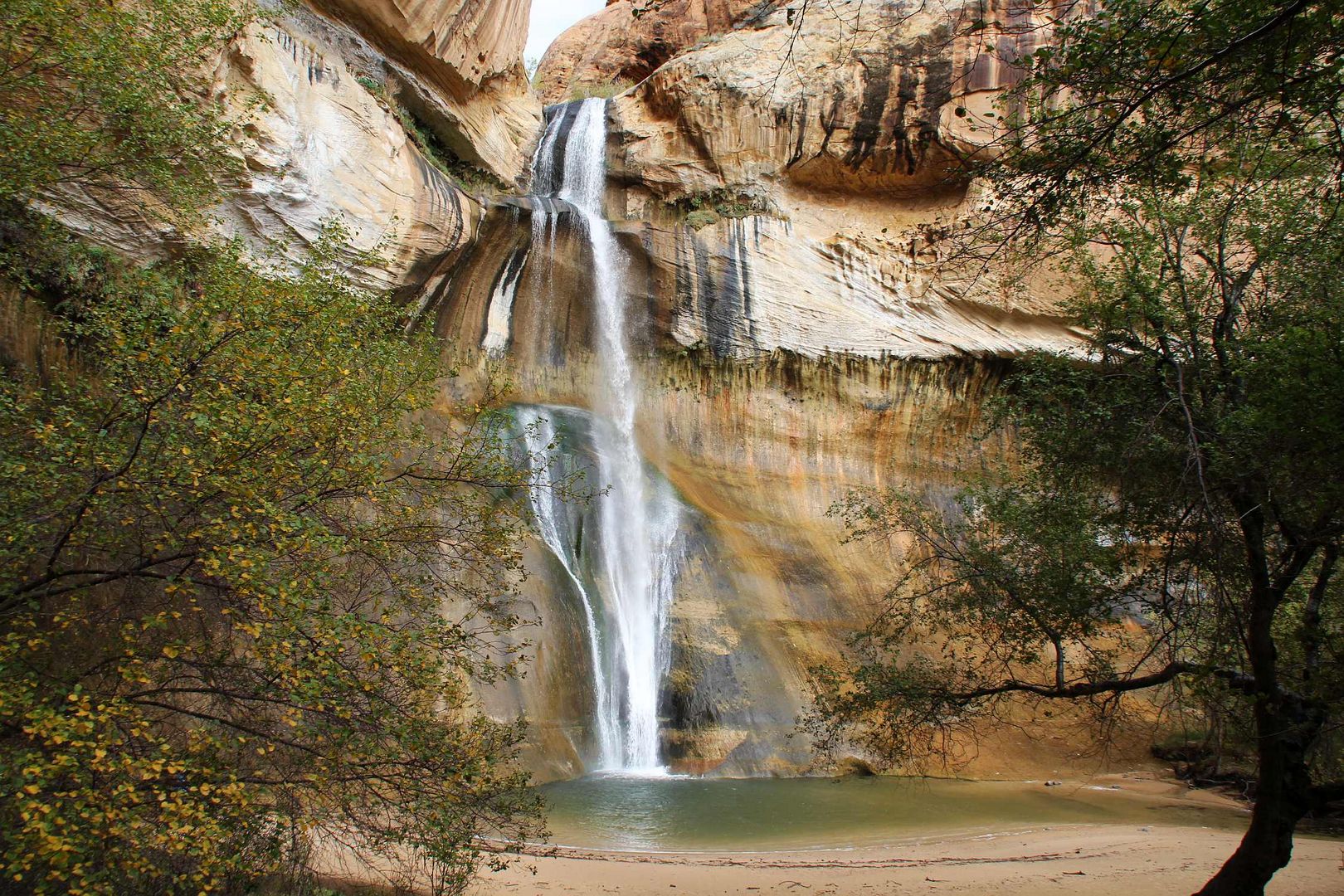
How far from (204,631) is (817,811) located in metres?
8.82

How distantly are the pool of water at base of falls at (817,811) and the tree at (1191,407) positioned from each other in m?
2.80

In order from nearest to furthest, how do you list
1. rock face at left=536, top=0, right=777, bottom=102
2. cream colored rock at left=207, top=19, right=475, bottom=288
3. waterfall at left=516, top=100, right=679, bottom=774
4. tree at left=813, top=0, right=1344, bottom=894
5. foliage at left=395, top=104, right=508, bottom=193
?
tree at left=813, top=0, right=1344, bottom=894
cream colored rock at left=207, top=19, right=475, bottom=288
waterfall at left=516, top=100, right=679, bottom=774
foliage at left=395, top=104, right=508, bottom=193
rock face at left=536, top=0, right=777, bottom=102

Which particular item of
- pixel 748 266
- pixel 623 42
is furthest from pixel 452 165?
pixel 623 42

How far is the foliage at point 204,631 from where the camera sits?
3633 millimetres

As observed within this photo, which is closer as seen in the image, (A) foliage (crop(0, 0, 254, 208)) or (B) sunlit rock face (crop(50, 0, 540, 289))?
(A) foliage (crop(0, 0, 254, 208))

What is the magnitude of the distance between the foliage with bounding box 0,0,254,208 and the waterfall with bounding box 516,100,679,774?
4.57 meters

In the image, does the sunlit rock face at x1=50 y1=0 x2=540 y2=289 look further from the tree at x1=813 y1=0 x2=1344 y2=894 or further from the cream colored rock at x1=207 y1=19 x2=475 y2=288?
the tree at x1=813 y1=0 x2=1344 y2=894

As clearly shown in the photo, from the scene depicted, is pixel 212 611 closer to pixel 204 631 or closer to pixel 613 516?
pixel 204 631

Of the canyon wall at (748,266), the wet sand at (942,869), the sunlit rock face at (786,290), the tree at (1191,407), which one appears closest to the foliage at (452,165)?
the canyon wall at (748,266)

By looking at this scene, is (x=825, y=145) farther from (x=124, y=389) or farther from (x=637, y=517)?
(x=124, y=389)

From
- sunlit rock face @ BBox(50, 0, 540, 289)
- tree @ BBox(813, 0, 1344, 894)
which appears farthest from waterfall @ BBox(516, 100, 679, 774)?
tree @ BBox(813, 0, 1344, 894)

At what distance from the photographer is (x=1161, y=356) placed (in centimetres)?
662

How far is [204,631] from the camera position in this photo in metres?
4.52

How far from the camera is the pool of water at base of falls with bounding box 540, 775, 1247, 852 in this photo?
30.8 ft
